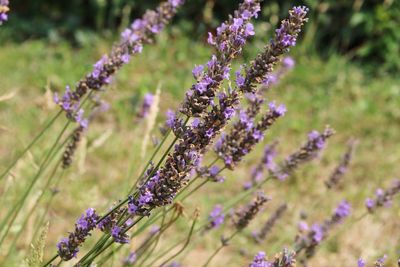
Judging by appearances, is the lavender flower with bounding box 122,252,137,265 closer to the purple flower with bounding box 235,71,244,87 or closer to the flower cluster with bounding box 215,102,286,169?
the flower cluster with bounding box 215,102,286,169

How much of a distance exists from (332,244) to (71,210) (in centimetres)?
162

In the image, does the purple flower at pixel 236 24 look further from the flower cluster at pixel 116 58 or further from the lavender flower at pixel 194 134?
the flower cluster at pixel 116 58

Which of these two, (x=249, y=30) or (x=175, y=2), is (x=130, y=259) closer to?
(x=175, y=2)

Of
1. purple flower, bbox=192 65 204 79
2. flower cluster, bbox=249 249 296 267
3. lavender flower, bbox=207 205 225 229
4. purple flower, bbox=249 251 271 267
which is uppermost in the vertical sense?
lavender flower, bbox=207 205 225 229

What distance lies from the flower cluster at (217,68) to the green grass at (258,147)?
1458mm

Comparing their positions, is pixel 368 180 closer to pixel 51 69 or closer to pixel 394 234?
pixel 394 234

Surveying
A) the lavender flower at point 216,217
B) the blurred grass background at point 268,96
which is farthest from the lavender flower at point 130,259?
the blurred grass background at point 268,96

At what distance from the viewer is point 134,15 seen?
6520 mm

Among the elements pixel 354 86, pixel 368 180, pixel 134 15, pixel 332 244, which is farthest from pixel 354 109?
pixel 134 15

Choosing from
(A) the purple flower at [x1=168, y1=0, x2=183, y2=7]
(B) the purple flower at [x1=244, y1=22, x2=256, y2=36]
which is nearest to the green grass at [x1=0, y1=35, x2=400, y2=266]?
(A) the purple flower at [x1=168, y1=0, x2=183, y2=7]

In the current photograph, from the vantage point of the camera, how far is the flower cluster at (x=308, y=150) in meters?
2.26

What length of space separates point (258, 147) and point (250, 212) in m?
2.68

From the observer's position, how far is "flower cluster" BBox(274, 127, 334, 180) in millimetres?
2262

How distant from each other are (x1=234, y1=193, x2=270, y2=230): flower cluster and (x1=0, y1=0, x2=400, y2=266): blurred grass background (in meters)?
0.74
